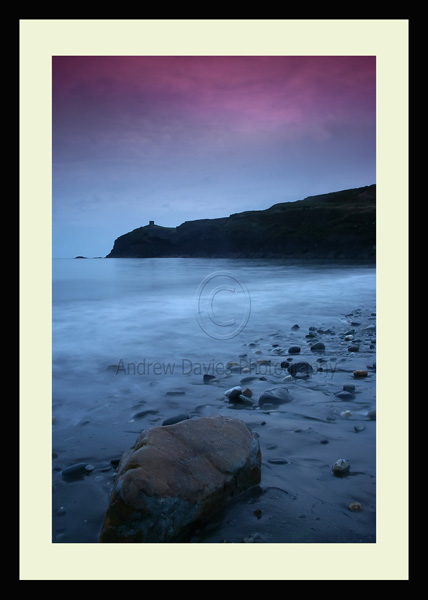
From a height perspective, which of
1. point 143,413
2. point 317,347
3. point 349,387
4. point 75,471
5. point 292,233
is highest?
point 292,233

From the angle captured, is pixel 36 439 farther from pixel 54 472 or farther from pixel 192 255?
pixel 192 255

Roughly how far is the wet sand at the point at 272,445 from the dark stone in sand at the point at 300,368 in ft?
0.15

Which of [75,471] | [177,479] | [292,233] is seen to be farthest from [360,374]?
[292,233]

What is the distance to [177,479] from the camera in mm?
1876

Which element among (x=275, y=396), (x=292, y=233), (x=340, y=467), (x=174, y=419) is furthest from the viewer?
(x=292, y=233)

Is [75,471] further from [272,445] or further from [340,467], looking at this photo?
[340,467]

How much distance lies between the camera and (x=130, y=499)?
174 cm

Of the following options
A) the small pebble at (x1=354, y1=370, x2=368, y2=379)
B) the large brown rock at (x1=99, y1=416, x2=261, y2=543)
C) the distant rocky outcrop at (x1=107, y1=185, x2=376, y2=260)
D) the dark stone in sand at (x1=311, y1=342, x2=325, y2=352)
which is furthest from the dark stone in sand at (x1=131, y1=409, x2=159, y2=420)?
the distant rocky outcrop at (x1=107, y1=185, x2=376, y2=260)

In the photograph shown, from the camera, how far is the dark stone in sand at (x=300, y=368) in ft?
13.5

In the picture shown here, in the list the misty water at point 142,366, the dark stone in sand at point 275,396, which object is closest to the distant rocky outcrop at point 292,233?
the misty water at point 142,366

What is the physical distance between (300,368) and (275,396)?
0.91m

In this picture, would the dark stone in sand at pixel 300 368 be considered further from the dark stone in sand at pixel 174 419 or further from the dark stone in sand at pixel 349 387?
the dark stone in sand at pixel 174 419

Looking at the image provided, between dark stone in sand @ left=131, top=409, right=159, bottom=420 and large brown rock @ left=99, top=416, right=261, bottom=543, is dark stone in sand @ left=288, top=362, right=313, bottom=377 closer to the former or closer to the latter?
dark stone in sand @ left=131, top=409, right=159, bottom=420

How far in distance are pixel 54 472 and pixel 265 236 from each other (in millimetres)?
61332
